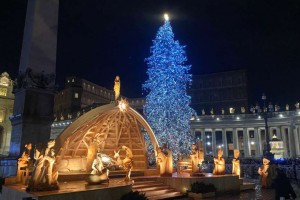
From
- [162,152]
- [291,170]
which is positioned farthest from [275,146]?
[162,152]

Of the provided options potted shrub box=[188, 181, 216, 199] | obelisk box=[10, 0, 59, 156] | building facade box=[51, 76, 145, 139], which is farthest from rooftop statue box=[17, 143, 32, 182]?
building facade box=[51, 76, 145, 139]

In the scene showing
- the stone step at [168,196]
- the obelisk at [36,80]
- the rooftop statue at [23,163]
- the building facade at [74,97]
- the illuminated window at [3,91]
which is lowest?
the stone step at [168,196]

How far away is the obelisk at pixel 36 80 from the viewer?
14.5 meters

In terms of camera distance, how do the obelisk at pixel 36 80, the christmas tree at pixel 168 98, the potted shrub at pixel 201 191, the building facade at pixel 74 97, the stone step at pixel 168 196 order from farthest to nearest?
1. the building facade at pixel 74 97
2. the christmas tree at pixel 168 98
3. the obelisk at pixel 36 80
4. the potted shrub at pixel 201 191
5. the stone step at pixel 168 196

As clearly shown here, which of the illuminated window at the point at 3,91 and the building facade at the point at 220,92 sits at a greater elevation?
the building facade at the point at 220,92

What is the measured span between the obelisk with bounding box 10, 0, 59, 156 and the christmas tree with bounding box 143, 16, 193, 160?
1441cm

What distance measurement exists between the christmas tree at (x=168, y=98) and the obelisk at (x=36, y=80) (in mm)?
14406

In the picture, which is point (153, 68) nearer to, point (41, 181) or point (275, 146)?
point (275, 146)

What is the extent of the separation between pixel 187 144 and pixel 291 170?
1045 cm

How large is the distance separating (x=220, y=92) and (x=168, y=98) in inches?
1809

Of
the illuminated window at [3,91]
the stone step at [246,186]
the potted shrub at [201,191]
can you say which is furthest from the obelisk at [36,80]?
the illuminated window at [3,91]

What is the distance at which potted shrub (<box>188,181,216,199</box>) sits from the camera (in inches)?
534

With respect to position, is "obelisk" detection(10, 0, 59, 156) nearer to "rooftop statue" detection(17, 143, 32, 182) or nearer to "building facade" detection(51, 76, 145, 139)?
"rooftop statue" detection(17, 143, 32, 182)

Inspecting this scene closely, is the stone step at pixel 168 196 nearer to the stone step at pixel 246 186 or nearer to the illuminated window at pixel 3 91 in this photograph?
the stone step at pixel 246 186
